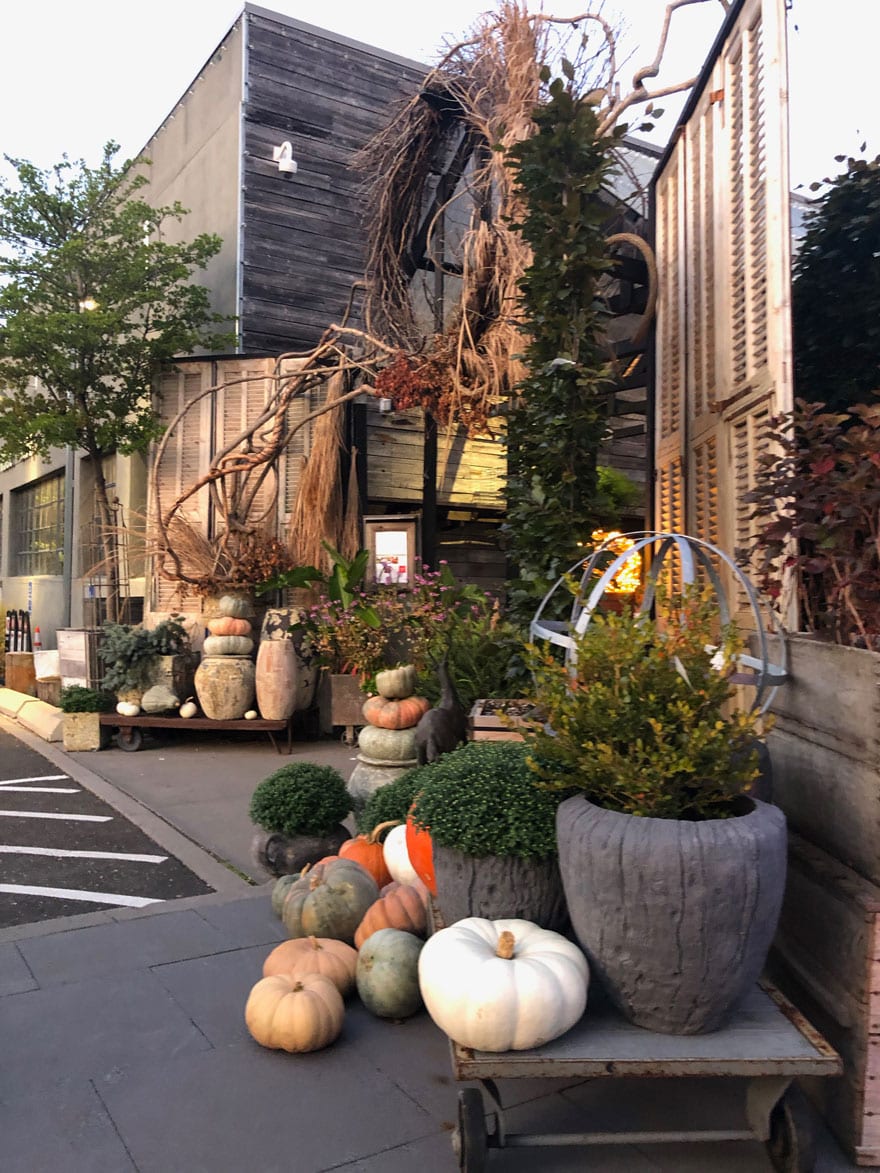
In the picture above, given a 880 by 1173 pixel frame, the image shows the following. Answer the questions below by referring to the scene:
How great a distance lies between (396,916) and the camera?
322 centimetres

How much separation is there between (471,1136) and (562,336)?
3936 mm

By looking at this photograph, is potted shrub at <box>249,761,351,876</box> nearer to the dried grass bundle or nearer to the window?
the dried grass bundle

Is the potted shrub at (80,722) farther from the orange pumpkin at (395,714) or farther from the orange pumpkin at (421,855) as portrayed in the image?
the orange pumpkin at (421,855)

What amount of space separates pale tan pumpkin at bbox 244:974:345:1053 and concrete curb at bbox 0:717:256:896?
138 cm

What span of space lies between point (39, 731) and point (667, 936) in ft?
27.5

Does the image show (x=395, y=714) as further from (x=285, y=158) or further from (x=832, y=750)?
(x=285, y=158)

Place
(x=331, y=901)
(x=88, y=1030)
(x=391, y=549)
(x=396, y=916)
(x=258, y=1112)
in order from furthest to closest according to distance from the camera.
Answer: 1. (x=391, y=549)
2. (x=331, y=901)
3. (x=396, y=916)
4. (x=88, y=1030)
5. (x=258, y=1112)

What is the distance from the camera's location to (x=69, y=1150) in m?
2.21

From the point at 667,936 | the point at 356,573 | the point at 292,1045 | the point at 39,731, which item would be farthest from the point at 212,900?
the point at 39,731

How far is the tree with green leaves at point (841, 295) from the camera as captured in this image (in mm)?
4859

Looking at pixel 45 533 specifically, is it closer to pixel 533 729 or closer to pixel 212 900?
pixel 212 900

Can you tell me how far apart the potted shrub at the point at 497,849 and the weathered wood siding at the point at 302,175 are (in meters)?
8.67

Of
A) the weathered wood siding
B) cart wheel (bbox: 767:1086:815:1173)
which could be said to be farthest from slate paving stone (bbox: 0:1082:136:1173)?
the weathered wood siding

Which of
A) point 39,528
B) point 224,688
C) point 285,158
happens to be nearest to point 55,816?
point 224,688
